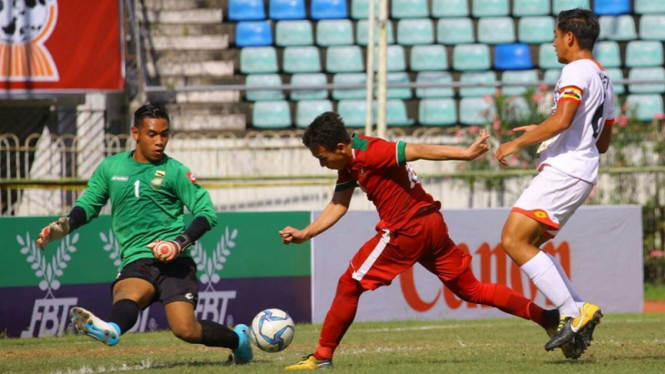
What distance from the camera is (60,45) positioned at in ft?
46.1

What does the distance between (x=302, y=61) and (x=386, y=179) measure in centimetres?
1144

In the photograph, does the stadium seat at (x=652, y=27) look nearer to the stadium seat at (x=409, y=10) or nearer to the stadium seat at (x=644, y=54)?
the stadium seat at (x=644, y=54)

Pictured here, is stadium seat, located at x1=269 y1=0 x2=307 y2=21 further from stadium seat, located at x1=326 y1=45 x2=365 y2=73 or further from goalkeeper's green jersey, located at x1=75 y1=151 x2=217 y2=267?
goalkeeper's green jersey, located at x1=75 y1=151 x2=217 y2=267

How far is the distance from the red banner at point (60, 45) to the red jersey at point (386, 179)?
8.30 m

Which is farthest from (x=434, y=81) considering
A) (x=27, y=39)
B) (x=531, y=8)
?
(x=27, y=39)

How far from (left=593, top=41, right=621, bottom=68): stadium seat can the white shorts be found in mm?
12297

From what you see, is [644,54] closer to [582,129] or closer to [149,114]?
[582,129]

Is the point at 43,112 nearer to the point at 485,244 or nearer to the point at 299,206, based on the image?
the point at 299,206

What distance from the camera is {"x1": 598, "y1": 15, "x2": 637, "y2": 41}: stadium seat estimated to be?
18.6m

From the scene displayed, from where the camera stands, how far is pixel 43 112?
49.8 ft

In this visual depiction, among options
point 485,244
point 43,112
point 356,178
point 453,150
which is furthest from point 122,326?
point 43,112

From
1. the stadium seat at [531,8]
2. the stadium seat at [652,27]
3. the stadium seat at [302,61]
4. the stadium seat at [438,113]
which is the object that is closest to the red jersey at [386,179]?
the stadium seat at [438,113]

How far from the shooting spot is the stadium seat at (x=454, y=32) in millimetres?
18328

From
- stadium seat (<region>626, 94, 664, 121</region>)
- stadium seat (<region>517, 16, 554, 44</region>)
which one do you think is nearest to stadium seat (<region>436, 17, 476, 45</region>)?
stadium seat (<region>517, 16, 554, 44</region>)
